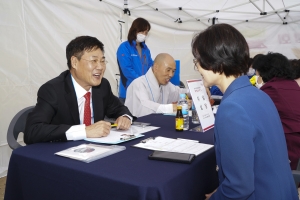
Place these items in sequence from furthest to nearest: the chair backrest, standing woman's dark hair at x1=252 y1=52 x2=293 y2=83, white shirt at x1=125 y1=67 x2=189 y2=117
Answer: white shirt at x1=125 y1=67 x2=189 y2=117 < standing woman's dark hair at x1=252 y1=52 x2=293 y2=83 < the chair backrest

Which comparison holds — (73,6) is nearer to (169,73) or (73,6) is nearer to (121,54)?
(121,54)

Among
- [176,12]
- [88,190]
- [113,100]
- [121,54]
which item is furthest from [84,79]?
[176,12]

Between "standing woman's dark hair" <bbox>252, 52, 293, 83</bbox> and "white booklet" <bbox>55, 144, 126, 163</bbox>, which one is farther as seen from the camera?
"standing woman's dark hair" <bbox>252, 52, 293, 83</bbox>

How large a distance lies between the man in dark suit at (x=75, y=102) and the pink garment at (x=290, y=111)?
1.08 meters

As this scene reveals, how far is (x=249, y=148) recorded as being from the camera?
922 millimetres

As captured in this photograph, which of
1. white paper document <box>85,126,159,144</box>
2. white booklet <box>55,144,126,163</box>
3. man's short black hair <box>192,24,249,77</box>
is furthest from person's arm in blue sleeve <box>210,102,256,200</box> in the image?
white paper document <box>85,126,159,144</box>

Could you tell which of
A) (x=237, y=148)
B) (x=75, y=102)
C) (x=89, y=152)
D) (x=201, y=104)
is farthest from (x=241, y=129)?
(x=75, y=102)

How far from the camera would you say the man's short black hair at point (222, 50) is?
107cm

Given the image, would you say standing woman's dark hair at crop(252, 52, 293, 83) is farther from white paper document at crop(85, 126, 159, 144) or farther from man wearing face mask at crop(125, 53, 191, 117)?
white paper document at crop(85, 126, 159, 144)

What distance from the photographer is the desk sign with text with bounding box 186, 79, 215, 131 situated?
171 centimetres

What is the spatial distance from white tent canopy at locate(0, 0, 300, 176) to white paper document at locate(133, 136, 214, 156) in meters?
2.24

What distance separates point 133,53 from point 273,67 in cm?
186

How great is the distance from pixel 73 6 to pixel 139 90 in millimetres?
1759

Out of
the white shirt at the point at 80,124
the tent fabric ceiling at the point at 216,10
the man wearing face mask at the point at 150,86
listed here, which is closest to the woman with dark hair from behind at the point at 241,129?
the white shirt at the point at 80,124
